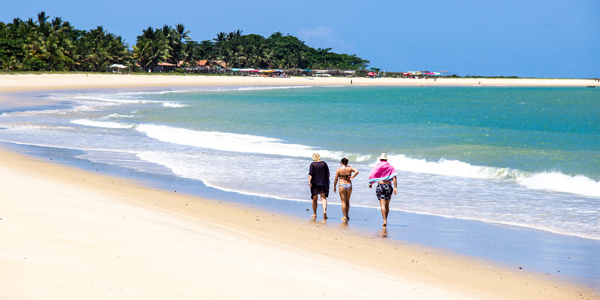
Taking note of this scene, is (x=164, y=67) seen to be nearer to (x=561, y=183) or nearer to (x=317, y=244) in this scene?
(x=561, y=183)

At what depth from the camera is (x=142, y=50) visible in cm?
10744

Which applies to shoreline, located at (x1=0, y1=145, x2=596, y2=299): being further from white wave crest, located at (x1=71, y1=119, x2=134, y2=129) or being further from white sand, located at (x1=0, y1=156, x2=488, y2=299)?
white wave crest, located at (x1=71, y1=119, x2=134, y2=129)

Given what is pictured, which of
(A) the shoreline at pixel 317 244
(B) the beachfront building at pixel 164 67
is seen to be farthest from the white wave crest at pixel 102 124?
(B) the beachfront building at pixel 164 67

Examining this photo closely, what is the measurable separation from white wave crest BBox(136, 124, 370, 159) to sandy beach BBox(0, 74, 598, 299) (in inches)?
374

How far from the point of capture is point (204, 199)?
11969 millimetres

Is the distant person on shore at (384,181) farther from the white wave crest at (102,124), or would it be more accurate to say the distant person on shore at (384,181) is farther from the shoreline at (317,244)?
the white wave crest at (102,124)

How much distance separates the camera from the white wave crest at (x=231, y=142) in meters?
20.7

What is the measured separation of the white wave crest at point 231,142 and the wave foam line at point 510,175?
2.16m

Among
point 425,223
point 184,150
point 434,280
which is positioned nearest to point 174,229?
point 434,280

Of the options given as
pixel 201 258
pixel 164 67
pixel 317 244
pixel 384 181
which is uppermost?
pixel 164 67

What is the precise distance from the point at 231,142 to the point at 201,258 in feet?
56.8

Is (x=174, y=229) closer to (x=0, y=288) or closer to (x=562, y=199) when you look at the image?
(x=0, y=288)

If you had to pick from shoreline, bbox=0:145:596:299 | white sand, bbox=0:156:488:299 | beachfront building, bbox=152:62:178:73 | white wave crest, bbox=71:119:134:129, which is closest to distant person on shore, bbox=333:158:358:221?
shoreline, bbox=0:145:596:299

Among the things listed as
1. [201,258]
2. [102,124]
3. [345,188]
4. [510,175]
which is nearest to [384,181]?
[345,188]
